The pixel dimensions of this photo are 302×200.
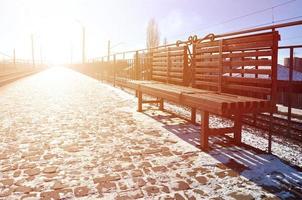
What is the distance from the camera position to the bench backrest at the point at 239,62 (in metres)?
3.84

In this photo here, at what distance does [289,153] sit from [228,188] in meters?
1.71

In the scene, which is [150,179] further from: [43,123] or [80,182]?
[43,123]

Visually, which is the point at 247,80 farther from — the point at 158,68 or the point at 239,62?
the point at 158,68

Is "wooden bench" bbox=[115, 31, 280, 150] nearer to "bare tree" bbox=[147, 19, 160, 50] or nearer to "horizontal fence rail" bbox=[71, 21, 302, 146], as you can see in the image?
"horizontal fence rail" bbox=[71, 21, 302, 146]

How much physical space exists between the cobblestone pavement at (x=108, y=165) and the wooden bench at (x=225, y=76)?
2.40ft

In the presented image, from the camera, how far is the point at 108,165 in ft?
12.0

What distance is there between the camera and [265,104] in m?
3.76

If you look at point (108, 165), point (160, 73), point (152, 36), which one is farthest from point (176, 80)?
point (152, 36)

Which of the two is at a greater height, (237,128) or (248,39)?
(248,39)

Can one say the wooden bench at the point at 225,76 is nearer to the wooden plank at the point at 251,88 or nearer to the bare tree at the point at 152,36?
the wooden plank at the point at 251,88

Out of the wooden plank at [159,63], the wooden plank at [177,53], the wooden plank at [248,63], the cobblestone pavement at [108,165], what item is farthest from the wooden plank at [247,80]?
the wooden plank at [159,63]

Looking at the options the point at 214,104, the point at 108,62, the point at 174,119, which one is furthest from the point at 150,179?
the point at 108,62

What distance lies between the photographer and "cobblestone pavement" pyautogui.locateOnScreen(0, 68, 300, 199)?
2.91 m

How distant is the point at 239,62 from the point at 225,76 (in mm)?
535
